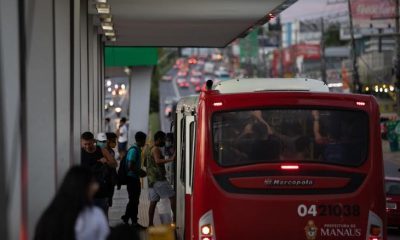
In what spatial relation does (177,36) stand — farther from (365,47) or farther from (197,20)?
(365,47)

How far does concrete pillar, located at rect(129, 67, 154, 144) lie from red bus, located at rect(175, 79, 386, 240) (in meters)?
32.0

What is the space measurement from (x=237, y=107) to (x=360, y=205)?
6.17 feet

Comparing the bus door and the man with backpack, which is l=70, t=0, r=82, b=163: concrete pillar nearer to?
the man with backpack

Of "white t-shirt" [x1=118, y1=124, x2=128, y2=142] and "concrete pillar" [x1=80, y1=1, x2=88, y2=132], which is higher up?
"concrete pillar" [x1=80, y1=1, x2=88, y2=132]

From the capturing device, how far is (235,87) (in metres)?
13.5

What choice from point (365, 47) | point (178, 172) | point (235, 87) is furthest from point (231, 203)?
point (365, 47)

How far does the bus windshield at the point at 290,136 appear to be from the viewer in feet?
39.0

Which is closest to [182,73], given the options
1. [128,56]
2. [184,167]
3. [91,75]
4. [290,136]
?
[128,56]

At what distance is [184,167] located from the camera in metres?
14.6

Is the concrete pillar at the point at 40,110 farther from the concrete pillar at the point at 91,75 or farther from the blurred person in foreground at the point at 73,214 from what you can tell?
the concrete pillar at the point at 91,75

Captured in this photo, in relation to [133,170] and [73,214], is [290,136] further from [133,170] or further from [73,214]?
[133,170]

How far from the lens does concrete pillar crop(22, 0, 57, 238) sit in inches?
504

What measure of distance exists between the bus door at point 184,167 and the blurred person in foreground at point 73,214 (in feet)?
18.1

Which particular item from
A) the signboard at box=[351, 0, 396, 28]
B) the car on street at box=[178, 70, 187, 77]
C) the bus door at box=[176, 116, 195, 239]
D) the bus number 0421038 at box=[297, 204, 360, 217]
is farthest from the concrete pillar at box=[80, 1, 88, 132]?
the car on street at box=[178, 70, 187, 77]
